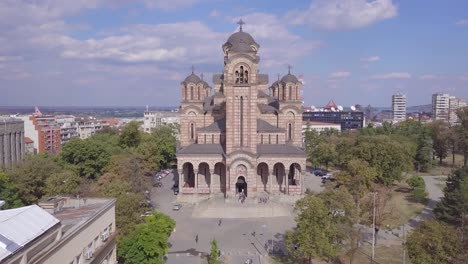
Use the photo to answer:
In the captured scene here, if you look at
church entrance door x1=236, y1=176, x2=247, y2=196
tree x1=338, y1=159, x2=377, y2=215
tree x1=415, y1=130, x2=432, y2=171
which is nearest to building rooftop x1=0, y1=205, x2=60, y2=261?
tree x1=338, y1=159, x2=377, y2=215

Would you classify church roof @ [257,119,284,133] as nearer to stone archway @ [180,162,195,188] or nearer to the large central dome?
the large central dome

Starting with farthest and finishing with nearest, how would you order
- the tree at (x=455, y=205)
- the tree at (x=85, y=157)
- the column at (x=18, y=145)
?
the column at (x=18, y=145)
the tree at (x=85, y=157)
the tree at (x=455, y=205)

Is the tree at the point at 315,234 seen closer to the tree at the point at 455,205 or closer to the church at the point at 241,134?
the tree at the point at 455,205

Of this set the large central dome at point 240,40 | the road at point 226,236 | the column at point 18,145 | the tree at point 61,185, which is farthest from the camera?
the column at point 18,145

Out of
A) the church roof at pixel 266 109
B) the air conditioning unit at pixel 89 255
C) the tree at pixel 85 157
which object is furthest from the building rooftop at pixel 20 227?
the church roof at pixel 266 109

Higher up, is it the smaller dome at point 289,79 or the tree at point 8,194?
the smaller dome at point 289,79

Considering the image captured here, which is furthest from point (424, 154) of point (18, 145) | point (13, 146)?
point (18, 145)

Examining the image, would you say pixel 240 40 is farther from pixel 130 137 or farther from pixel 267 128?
pixel 130 137
